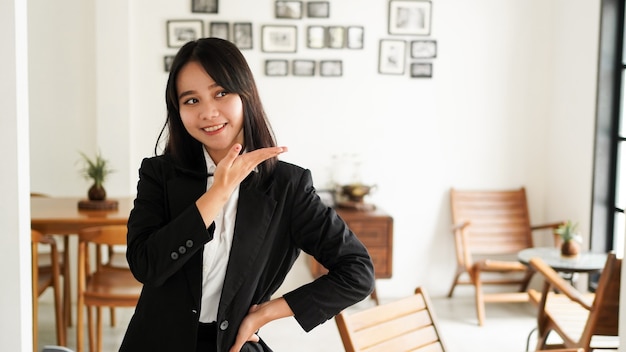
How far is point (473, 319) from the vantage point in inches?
217

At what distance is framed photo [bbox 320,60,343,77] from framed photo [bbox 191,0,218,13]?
875 mm

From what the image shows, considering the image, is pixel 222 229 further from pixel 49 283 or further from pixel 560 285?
pixel 49 283

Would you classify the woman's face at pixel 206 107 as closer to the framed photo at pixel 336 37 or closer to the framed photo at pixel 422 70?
the framed photo at pixel 336 37

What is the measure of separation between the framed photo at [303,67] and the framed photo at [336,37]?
0.20m

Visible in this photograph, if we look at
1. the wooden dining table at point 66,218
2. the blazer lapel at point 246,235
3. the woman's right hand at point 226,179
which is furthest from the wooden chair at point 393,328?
the wooden dining table at point 66,218

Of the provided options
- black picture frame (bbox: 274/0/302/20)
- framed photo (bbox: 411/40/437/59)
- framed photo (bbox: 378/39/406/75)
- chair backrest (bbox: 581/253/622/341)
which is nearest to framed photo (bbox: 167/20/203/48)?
black picture frame (bbox: 274/0/302/20)

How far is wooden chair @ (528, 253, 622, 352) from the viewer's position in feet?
11.4

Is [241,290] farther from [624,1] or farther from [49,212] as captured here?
[624,1]

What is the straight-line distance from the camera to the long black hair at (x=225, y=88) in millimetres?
1656

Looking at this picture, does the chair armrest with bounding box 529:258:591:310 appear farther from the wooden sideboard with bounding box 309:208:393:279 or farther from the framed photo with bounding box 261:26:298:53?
the framed photo with bounding box 261:26:298:53

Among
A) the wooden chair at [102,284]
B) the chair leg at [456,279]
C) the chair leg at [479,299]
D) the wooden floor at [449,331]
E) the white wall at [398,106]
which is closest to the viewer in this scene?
the wooden chair at [102,284]

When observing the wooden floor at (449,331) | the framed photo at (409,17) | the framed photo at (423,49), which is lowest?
the wooden floor at (449,331)

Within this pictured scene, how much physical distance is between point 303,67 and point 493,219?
1813mm

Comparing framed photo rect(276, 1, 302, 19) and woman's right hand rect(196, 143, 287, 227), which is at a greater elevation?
framed photo rect(276, 1, 302, 19)
